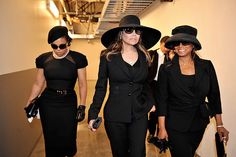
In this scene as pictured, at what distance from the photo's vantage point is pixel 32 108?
8.01 feet

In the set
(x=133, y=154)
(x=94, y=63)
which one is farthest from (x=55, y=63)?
(x=94, y=63)

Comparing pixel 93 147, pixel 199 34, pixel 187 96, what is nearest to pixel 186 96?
pixel 187 96

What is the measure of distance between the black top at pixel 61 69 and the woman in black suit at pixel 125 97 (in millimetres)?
575

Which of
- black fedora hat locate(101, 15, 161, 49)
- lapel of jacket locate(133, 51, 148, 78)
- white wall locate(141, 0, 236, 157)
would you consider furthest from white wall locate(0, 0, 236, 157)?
lapel of jacket locate(133, 51, 148, 78)

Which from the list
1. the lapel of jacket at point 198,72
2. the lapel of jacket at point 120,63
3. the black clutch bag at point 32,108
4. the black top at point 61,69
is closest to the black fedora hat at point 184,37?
the lapel of jacket at point 198,72

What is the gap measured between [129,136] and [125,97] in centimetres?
31

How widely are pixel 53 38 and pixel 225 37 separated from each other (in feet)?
5.69

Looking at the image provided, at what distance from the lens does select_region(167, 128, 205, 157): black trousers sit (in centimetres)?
190

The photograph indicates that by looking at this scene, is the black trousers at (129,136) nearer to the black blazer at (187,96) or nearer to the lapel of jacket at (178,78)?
the black blazer at (187,96)

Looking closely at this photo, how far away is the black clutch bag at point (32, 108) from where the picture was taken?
2432 mm

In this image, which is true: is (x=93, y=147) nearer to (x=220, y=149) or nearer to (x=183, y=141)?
(x=183, y=141)

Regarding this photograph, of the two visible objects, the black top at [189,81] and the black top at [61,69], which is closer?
the black top at [189,81]

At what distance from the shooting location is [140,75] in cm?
191

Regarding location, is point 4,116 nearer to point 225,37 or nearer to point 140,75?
point 140,75
